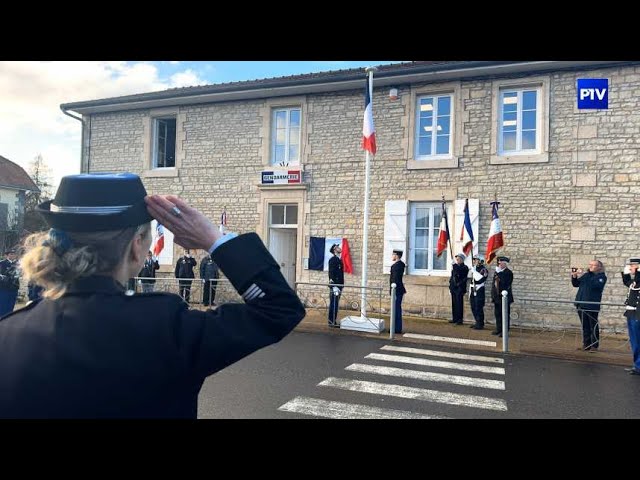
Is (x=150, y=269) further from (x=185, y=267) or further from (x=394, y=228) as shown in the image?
(x=394, y=228)


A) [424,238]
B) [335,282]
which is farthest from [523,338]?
[335,282]

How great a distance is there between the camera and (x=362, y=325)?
10508mm

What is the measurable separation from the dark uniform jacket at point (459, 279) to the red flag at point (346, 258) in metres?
2.76

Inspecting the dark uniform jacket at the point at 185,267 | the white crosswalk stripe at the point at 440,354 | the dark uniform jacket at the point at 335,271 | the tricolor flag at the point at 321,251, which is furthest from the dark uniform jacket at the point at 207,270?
the white crosswalk stripe at the point at 440,354

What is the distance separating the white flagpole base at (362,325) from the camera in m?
10.4

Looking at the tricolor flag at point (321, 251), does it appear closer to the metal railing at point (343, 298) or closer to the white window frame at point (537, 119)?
the metal railing at point (343, 298)

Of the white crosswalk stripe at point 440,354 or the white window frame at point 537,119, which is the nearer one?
the white crosswalk stripe at point 440,354

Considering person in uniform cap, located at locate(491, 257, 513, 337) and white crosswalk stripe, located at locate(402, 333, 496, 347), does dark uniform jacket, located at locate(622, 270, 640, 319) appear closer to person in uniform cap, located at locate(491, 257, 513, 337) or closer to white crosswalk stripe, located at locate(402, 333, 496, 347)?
white crosswalk stripe, located at locate(402, 333, 496, 347)

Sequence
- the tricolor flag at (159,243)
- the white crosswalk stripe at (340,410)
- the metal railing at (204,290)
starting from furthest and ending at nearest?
1. the tricolor flag at (159,243)
2. the metal railing at (204,290)
3. the white crosswalk stripe at (340,410)

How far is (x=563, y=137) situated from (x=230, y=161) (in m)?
8.92

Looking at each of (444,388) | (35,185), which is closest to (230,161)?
(444,388)

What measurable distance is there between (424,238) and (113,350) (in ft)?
38.6

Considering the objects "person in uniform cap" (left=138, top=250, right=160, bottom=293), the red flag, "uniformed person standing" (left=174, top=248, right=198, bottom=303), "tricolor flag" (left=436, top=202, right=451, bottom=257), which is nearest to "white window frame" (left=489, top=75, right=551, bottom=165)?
"tricolor flag" (left=436, top=202, right=451, bottom=257)
